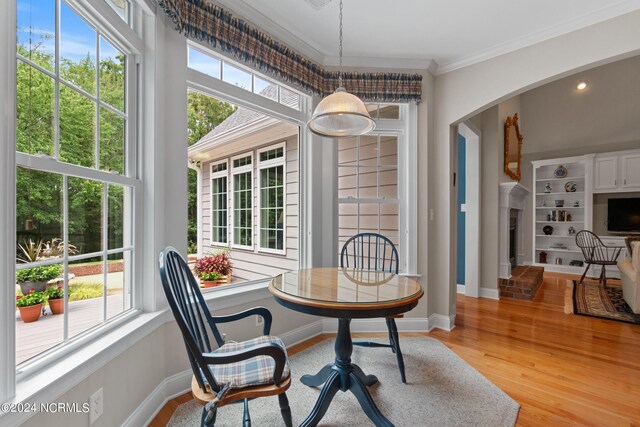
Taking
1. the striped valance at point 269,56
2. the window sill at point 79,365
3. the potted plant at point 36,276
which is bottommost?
the window sill at point 79,365

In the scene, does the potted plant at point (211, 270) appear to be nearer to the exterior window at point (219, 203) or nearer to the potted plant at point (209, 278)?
the potted plant at point (209, 278)

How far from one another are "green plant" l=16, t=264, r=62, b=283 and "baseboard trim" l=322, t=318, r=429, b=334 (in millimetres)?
2302

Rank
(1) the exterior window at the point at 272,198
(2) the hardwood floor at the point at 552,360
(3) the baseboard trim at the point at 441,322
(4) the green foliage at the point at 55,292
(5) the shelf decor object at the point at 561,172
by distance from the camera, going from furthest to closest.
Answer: (5) the shelf decor object at the point at 561,172 < (1) the exterior window at the point at 272,198 < (3) the baseboard trim at the point at 441,322 < (2) the hardwood floor at the point at 552,360 < (4) the green foliage at the point at 55,292

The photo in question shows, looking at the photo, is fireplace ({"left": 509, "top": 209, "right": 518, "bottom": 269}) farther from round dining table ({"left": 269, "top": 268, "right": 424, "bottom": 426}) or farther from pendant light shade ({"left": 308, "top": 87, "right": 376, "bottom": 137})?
pendant light shade ({"left": 308, "top": 87, "right": 376, "bottom": 137})

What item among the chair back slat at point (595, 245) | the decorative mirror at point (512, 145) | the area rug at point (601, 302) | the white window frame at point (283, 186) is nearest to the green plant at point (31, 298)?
the white window frame at point (283, 186)

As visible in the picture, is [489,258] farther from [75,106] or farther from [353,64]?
[75,106]

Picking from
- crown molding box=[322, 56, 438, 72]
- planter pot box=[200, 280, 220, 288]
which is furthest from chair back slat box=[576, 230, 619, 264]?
planter pot box=[200, 280, 220, 288]

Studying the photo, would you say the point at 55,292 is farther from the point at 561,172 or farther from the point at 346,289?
the point at 561,172

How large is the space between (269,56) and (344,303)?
2044 millimetres

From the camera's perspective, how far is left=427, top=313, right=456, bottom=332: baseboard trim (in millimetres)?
3215

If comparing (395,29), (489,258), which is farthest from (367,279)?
(489,258)

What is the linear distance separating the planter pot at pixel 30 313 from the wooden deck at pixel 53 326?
1cm

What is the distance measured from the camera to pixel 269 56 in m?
2.49

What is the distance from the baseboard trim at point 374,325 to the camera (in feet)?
10.2
